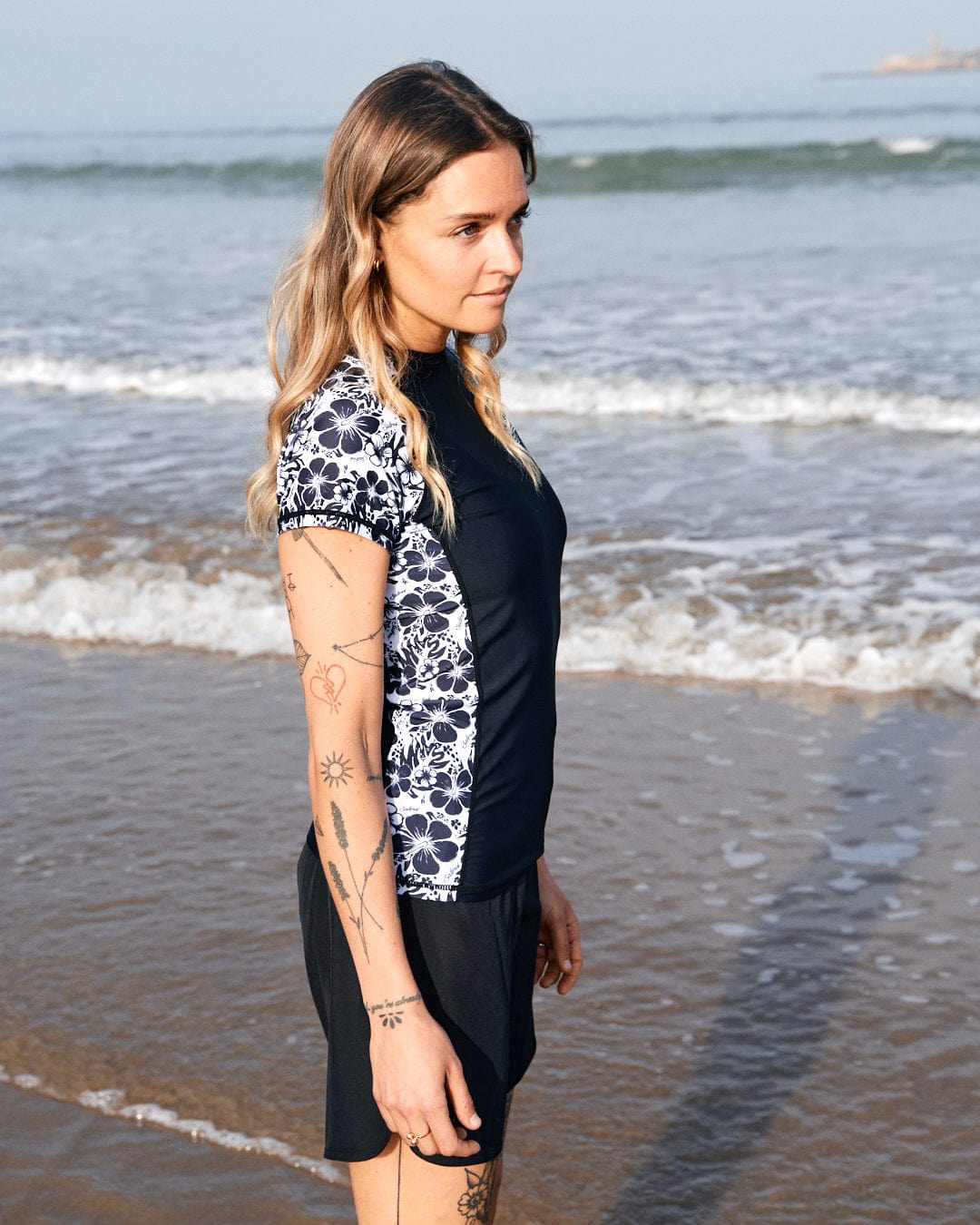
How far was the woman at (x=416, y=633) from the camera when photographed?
1827 millimetres

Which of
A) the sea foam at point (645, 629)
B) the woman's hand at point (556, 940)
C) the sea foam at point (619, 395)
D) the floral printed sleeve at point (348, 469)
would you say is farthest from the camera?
the sea foam at point (619, 395)

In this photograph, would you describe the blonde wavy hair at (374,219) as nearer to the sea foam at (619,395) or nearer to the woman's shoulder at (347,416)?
the woman's shoulder at (347,416)

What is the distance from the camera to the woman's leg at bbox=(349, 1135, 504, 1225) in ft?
6.56

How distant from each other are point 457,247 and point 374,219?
4.8 inches

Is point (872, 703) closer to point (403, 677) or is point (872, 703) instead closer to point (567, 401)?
point (403, 677)

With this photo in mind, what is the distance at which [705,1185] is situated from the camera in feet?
10.1

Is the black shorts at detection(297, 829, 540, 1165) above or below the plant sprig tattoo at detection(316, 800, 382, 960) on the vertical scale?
below

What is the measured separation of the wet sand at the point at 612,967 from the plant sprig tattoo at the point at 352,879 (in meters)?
1.45

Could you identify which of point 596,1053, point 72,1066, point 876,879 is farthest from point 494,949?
point 876,879

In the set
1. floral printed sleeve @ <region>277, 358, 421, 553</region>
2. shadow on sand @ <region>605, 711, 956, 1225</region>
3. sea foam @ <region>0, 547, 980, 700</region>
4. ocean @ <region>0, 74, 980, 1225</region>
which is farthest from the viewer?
sea foam @ <region>0, 547, 980, 700</region>

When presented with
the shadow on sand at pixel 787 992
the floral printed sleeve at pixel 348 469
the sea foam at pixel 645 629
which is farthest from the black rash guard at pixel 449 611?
the sea foam at pixel 645 629

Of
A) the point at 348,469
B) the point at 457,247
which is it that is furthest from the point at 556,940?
the point at 457,247

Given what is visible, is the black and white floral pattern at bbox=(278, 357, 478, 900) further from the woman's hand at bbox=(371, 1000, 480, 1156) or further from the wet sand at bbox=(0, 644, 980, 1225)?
the wet sand at bbox=(0, 644, 980, 1225)

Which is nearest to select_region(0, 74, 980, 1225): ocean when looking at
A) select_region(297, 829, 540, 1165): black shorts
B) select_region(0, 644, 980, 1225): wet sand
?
select_region(0, 644, 980, 1225): wet sand
